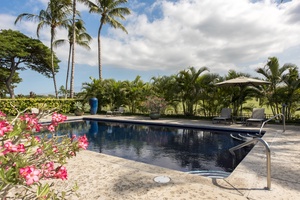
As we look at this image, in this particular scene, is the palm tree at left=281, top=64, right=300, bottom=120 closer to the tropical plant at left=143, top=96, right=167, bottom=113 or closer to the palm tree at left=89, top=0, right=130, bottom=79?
the tropical plant at left=143, top=96, right=167, bottom=113

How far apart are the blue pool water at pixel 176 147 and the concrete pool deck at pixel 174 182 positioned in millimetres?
1283

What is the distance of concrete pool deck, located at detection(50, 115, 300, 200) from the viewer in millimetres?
3217

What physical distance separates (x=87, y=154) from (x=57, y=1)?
871 inches

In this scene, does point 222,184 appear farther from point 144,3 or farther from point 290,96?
point 144,3

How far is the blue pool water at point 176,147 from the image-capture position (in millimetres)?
5840

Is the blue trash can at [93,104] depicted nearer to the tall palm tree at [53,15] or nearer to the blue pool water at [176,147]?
the blue pool water at [176,147]

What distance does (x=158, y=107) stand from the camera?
14047 mm

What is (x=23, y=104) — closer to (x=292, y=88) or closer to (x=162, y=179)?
(x=162, y=179)

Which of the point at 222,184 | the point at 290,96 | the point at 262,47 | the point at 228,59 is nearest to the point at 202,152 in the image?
the point at 222,184

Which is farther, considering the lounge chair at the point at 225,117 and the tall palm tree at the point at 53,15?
the tall palm tree at the point at 53,15

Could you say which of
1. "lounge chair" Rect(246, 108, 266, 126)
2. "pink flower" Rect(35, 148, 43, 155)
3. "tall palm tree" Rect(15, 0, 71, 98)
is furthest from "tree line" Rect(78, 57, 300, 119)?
"pink flower" Rect(35, 148, 43, 155)

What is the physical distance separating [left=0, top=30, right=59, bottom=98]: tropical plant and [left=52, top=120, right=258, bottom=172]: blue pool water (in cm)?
2343

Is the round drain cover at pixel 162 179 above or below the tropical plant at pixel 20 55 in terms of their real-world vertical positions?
below

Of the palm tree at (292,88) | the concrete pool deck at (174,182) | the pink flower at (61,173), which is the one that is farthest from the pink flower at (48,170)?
the palm tree at (292,88)
